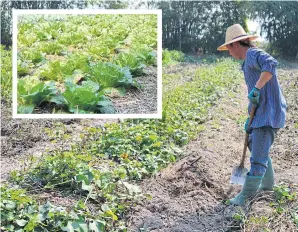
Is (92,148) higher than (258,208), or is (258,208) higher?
(92,148)

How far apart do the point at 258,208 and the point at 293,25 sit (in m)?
20.4

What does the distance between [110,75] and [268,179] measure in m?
2.14

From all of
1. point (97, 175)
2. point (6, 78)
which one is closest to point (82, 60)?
point (97, 175)

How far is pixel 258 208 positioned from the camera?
3518 mm

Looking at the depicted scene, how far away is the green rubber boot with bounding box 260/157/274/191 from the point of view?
3863 millimetres

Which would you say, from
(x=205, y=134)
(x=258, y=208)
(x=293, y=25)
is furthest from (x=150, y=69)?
(x=293, y=25)

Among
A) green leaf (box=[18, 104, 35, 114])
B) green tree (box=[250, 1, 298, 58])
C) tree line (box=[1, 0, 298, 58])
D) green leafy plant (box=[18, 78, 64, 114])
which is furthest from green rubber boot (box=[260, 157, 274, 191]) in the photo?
green tree (box=[250, 1, 298, 58])

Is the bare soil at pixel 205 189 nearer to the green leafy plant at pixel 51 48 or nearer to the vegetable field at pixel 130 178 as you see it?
the vegetable field at pixel 130 178

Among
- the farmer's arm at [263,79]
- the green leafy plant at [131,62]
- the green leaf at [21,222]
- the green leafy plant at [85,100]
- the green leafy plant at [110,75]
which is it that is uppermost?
the green leafy plant at [131,62]

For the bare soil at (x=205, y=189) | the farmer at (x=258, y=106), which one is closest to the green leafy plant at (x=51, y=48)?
the bare soil at (x=205, y=189)

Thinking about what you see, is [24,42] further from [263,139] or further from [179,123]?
[263,139]

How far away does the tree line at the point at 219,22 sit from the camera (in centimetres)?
2055

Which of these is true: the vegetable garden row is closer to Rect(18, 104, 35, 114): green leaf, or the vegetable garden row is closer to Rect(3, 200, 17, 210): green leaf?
Rect(3, 200, 17, 210): green leaf

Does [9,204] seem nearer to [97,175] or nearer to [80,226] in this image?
[80,226]
